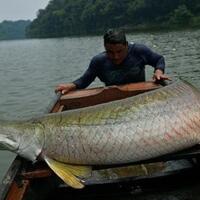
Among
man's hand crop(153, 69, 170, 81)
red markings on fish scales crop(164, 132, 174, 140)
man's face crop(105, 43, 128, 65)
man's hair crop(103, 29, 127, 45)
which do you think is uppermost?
man's hair crop(103, 29, 127, 45)

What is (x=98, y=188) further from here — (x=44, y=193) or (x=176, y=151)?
(x=176, y=151)

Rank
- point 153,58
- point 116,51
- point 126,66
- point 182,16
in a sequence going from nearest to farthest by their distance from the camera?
point 116,51
point 126,66
point 153,58
point 182,16

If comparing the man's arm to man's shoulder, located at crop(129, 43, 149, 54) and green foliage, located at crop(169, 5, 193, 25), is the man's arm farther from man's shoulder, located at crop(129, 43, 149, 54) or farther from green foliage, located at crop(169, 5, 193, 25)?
green foliage, located at crop(169, 5, 193, 25)

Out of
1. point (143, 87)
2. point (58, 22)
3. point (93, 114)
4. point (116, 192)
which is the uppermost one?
point (93, 114)

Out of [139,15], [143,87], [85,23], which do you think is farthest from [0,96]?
[85,23]

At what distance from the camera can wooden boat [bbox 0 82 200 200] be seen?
4777 millimetres

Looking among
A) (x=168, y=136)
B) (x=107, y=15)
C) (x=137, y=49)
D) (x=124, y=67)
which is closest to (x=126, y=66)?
(x=124, y=67)

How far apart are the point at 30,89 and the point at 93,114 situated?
56.0ft

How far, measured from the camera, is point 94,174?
6527 millimetres

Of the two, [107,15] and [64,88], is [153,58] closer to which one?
[64,88]

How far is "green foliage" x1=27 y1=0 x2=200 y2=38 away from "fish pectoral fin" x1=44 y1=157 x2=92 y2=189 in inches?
2614

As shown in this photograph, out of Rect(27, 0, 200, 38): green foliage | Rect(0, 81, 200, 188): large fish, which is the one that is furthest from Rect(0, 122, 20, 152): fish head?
Rect(27, 0, 200, 38): green foliage

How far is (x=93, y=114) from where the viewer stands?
5016 millimetres

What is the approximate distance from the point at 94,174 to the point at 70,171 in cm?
169
